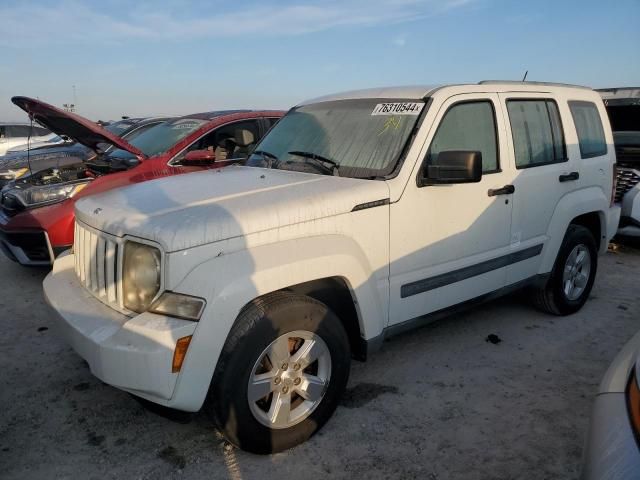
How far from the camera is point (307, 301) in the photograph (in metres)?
2.64

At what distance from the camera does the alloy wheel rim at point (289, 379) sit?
2557 mm

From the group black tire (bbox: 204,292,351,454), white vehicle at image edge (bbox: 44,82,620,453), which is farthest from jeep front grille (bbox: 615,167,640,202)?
black tire (bbox: 204,292,351,454)

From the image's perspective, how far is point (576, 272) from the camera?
15.0ft

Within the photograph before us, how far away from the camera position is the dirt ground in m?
2.60

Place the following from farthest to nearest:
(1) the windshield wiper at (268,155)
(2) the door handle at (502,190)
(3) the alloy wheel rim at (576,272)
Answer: (3) the alloy wheel rim at (576,272) < (1) the windshield wiper at (268,155) < (2) the door handle at (502,190)

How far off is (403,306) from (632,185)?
4966 mm

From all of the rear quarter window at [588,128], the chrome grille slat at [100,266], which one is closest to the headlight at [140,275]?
the chrome grille slat at [100,266]

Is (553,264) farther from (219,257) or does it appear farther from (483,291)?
(219,257)

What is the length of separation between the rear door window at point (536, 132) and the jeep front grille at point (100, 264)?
9.29 feet

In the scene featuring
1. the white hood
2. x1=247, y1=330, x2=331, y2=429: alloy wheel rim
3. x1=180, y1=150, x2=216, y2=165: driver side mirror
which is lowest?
x1=247, y1=330, x2=331, y2=429: alloy wheel rim

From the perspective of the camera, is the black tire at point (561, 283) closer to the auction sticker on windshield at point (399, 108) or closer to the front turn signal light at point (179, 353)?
the auction sticker on windshield at point (399, 108)

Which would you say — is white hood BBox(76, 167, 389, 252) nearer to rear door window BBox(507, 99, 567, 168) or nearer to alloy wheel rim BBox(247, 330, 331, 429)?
alloy wheel rim BBox(247, 330, 331, 429)

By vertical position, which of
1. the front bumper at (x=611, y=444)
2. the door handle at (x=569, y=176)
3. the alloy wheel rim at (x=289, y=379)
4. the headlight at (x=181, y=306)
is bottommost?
the alloy wheel rim at (x=289, y=379)

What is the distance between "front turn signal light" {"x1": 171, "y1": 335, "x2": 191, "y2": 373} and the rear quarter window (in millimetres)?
3642
